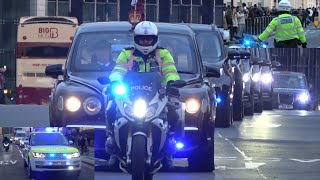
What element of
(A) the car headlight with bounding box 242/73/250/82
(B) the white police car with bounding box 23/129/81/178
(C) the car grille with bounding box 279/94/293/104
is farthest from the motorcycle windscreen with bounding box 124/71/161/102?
(C) the car grille with bounding box 279/94/293/104

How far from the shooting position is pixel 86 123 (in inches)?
484

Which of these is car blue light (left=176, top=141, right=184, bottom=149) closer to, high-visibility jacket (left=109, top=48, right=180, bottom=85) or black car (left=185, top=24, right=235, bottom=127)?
high-visibility jacket (left=109, top=48, right=180, bottom=85)

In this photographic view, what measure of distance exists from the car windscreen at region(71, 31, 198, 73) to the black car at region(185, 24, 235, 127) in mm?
4541

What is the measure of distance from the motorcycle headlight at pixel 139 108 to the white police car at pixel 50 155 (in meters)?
1.40

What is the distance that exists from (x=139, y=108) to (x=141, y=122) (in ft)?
0.42

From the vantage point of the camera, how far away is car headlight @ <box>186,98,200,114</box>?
12266mm

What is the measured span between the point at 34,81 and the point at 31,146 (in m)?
28.2

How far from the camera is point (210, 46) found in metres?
19.5

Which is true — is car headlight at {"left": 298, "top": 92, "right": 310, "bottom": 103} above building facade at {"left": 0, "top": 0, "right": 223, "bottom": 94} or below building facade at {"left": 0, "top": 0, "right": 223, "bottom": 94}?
below

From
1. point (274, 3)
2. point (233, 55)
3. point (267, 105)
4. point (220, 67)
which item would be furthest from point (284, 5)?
point (274, 3)

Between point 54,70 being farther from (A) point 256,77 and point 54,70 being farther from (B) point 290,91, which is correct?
(B) point 290,91

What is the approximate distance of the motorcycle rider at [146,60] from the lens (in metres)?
10.9

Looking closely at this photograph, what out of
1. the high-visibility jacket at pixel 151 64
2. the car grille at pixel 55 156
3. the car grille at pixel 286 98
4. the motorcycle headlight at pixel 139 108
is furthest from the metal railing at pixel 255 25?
the car grille at pixel 55 156

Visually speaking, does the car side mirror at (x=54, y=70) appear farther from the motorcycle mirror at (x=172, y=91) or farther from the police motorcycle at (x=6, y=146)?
the police motorcycle at (x=6, y=146)
